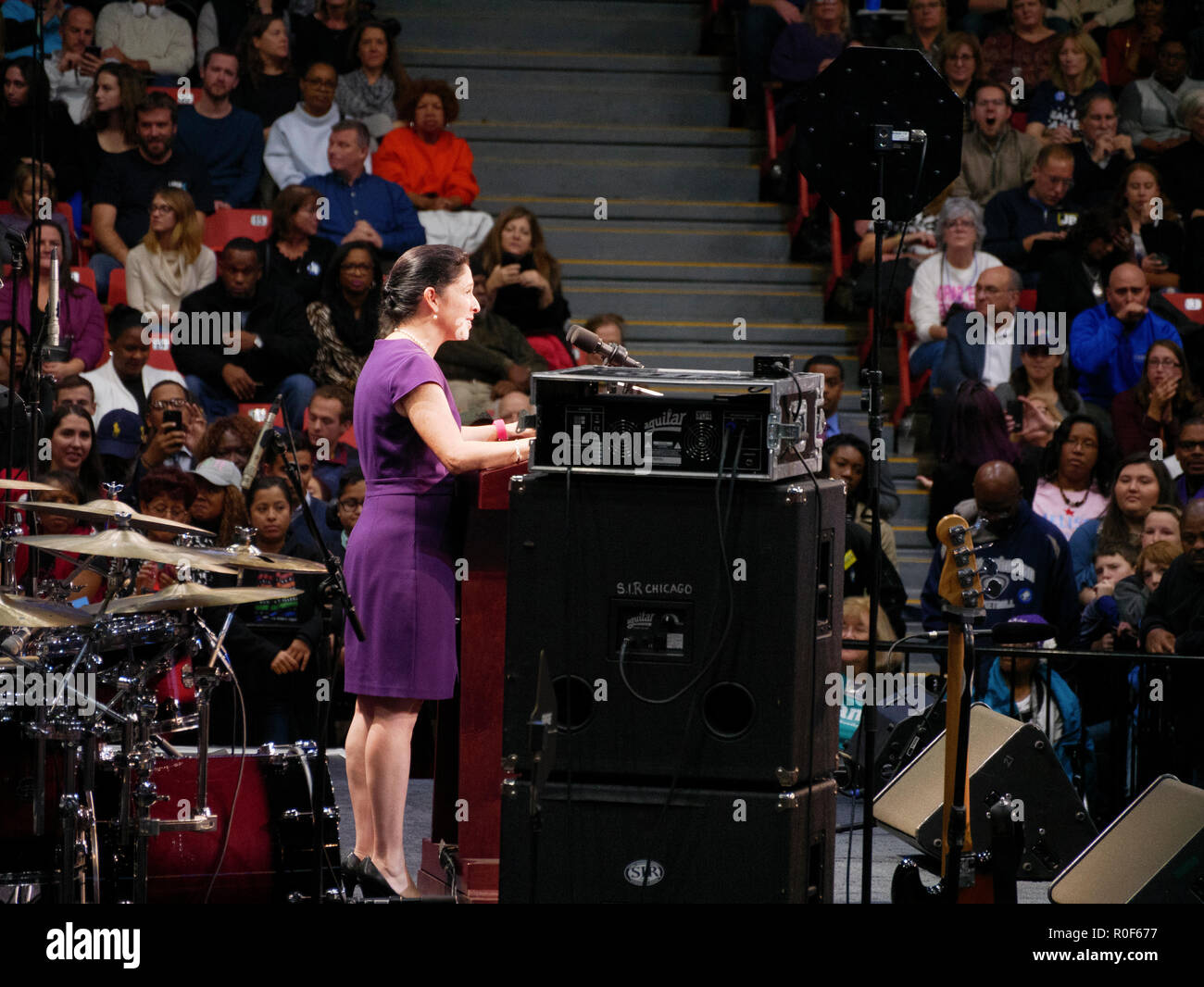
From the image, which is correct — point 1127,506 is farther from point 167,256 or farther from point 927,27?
point 167,256

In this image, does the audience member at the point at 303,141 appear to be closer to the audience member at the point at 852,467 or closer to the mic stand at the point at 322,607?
the audience member at the point at 852,467

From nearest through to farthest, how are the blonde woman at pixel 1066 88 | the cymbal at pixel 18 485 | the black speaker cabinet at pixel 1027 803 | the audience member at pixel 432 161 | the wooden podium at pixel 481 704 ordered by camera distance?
the wooden podium at pixel 481 704 < the cymbal at pixel 18 485 < the black speaker cabinet at pixel 1027 803 < the audience member at pixel 432 161 < the blonde woman at pixel 1066 88

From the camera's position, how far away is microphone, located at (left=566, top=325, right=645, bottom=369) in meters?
4.00

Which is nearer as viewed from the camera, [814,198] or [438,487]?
[438,487]

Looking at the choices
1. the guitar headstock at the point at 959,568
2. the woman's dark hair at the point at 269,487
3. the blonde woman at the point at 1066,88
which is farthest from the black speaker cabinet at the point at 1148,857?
the blonde woman at the point at 1066,88

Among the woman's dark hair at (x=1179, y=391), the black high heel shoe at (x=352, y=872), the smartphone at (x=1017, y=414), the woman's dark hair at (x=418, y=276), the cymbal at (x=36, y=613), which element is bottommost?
the black high heel shoe at (x=352, y=872)

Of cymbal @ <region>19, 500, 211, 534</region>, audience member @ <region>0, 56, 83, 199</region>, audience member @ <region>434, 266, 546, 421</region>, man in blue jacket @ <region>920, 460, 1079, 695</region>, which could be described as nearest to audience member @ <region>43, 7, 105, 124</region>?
audience member @ <region>0, 56, 83, 199</region>

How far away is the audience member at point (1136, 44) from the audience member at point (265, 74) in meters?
5.19

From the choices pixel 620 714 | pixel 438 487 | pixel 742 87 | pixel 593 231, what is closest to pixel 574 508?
pixel 620 714

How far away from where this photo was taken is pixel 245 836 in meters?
4.73

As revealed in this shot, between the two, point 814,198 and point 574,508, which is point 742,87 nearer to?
point 814,198

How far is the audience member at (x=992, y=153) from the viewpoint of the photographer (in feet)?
32.7

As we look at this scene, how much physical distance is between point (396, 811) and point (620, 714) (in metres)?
1.01
